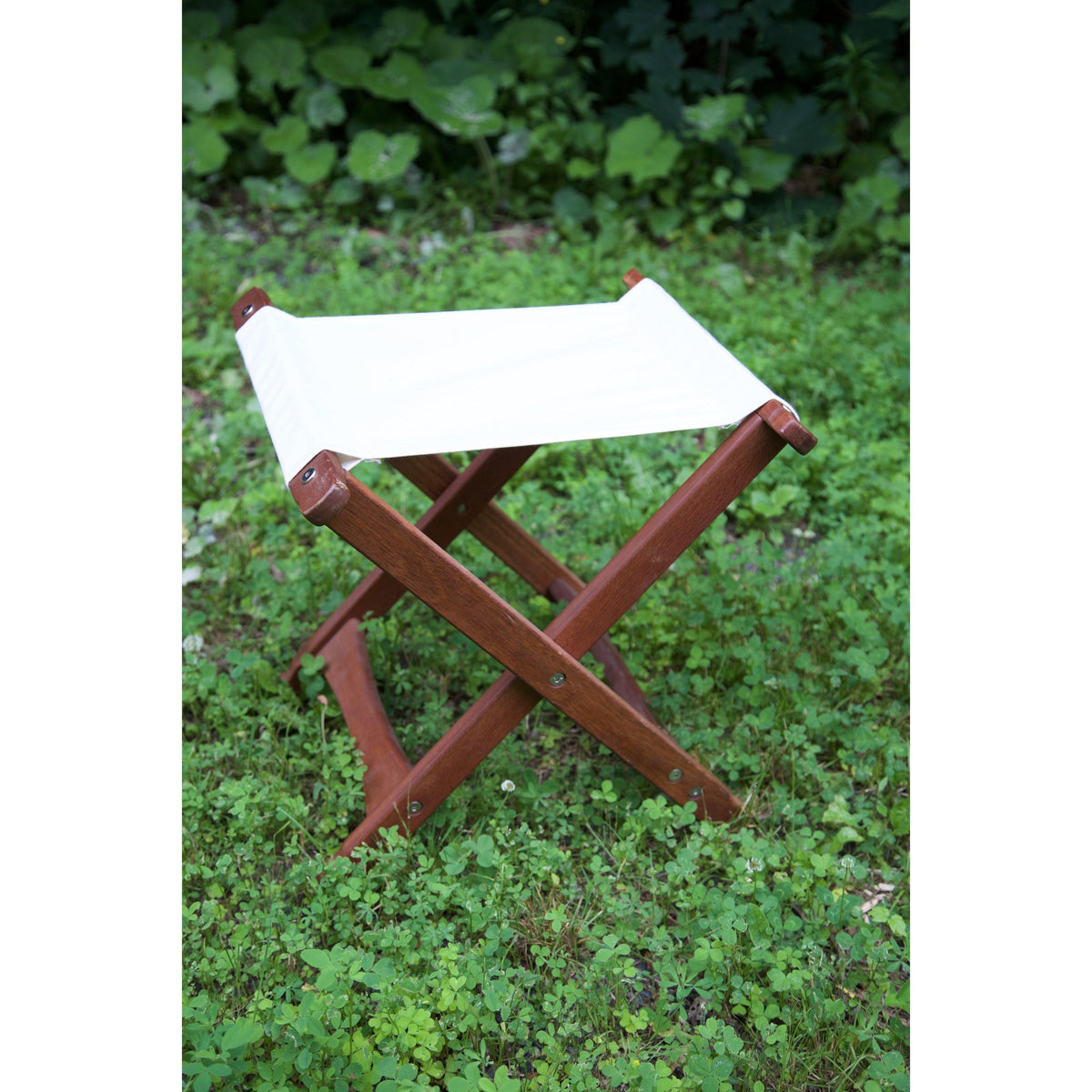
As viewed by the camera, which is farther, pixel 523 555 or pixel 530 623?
pixel 523 555

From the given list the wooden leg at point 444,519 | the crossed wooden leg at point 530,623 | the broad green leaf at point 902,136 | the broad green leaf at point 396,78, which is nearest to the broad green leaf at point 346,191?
the broad green leaf at point 396,78

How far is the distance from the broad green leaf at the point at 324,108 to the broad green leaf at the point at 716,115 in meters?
1.60

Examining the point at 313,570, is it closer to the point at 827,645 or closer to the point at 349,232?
the point at 827,645

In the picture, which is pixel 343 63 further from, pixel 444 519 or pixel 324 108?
pixel 444 519

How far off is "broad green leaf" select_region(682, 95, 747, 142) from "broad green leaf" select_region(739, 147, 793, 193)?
0.16 metres

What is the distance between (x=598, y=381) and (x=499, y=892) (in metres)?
0.91

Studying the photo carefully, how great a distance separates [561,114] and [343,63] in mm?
1037

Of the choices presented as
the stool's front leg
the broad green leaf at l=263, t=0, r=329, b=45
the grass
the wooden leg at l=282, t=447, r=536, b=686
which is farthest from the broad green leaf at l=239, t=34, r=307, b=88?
the stool's front leg

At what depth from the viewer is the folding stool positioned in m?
1.63

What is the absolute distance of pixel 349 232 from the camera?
4.53 m

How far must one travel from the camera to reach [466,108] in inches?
182

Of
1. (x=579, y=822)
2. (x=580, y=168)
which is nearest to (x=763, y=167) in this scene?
(x=580, y=168)

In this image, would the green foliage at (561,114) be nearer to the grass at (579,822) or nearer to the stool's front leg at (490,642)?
the grass at (579,822)

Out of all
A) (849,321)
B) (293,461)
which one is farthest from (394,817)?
(849,321)
